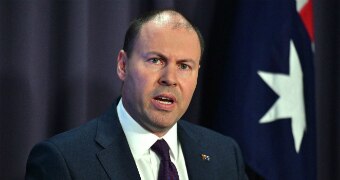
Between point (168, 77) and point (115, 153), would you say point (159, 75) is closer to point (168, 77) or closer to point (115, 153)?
point (168, 77)

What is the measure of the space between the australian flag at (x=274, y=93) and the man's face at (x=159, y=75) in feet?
1.64

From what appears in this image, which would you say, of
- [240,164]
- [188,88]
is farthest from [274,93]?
[188,88]

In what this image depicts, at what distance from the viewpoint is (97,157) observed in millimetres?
1682

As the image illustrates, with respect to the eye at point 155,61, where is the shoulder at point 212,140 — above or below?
below

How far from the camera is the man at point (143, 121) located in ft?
5.46

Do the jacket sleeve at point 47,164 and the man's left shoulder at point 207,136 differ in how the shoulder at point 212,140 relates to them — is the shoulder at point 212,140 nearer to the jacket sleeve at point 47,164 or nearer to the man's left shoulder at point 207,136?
the man's left shoulder at point 207,136

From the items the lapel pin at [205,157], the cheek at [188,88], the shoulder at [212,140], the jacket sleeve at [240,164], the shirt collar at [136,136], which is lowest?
the jacket sleeve at [240,164]

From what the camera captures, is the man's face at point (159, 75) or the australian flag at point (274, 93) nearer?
the man's face at point (159, 75)

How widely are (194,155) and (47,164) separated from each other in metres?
0.53

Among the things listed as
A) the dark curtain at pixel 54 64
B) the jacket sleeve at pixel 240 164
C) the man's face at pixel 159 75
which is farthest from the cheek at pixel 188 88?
the dark curtain at pixel 54 64

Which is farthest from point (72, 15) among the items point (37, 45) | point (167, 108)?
point (167, 108)

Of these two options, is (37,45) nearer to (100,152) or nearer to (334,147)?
(100,152)

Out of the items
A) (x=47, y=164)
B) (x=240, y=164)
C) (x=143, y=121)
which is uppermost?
(x=143, y=121)

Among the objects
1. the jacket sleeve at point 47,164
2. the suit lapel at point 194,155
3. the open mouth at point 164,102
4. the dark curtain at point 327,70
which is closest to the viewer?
the jacket sleeve at point 47,164
